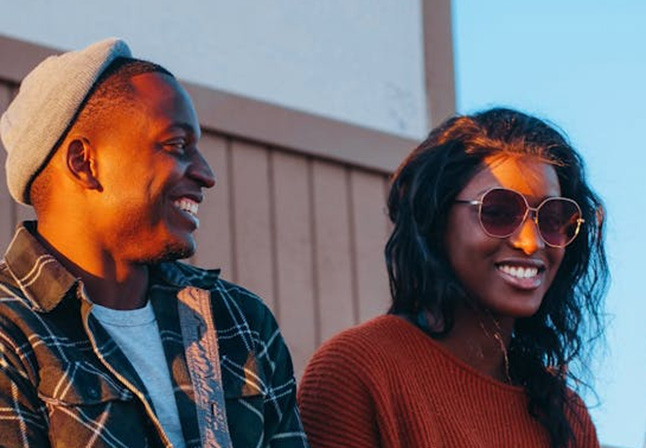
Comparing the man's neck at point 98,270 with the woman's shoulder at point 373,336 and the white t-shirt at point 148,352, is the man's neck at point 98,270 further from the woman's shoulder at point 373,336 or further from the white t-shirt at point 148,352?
the woman's shoulder at point 373,336

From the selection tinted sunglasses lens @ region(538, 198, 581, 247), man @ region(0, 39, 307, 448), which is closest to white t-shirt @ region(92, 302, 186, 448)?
man @ region(0, 39, 307, 448)

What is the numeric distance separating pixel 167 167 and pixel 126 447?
0.61 m

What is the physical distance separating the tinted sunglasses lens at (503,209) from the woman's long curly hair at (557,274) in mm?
108

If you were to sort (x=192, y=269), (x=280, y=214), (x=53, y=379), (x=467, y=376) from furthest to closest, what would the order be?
(x=280, y=214) → (x=467, y=376) → (x=192, y=269) → (x=53, y=379)

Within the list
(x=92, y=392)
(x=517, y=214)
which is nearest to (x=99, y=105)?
(x=92, y=392)

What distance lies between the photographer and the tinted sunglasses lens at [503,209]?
15.6 ft

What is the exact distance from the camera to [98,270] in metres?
4.02

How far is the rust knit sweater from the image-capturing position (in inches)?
179

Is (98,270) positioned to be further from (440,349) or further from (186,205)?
(440,349)

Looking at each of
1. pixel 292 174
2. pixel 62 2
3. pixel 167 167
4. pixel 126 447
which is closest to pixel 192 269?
pixel 167 167

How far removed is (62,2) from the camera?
20.7ft

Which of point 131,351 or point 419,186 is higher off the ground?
point 419,186

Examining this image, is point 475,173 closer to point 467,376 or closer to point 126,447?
point 467,376

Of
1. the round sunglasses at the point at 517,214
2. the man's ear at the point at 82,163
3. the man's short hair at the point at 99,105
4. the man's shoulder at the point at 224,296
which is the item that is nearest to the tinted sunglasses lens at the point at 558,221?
the round sunglasses at the point at 517,214
